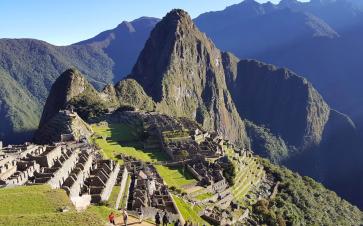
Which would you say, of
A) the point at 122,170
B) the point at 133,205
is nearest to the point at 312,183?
the point at 122,170

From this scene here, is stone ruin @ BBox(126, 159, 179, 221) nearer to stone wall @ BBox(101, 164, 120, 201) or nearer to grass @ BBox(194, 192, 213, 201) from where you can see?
stone wall @ BBox(101, 164, 120, 201)

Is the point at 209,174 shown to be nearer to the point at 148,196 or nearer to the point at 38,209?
the point at 148,196

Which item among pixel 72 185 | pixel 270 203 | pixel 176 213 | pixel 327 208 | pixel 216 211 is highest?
pixel 72 185

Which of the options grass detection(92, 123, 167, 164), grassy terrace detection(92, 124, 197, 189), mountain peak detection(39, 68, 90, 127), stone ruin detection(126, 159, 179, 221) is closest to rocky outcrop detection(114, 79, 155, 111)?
mountain peak detection(39, 68, 90, 127)

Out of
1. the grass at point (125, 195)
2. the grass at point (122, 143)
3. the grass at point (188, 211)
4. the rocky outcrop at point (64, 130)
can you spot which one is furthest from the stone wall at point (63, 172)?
the rocky outcrop at point (64, 130)

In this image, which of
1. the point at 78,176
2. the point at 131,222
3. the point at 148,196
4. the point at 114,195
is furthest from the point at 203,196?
the point at 131,222

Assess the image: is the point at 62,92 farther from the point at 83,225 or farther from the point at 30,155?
the point at 83,225
